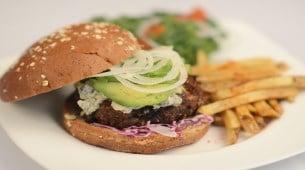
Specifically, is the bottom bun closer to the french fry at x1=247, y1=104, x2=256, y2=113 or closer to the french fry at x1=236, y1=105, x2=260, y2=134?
the french fry at x1=236, y1=105, x2=260, y2=134

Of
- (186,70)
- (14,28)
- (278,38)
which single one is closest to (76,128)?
(186,70)

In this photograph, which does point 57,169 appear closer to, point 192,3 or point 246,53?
point 246,53

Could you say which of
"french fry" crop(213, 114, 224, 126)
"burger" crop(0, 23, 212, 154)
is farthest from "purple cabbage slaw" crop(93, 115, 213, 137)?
"french fry" crop(213, 114, 224, 126)

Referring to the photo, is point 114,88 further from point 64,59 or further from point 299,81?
point 299,81

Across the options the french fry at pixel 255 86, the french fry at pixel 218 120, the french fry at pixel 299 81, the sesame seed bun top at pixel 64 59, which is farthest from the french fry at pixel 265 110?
the sesame seed bun top at pixel 64 59

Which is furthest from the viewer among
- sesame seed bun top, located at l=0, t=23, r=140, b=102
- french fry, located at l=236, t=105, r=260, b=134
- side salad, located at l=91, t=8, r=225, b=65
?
side salad, located at l=91, t=8, r=225, b=65

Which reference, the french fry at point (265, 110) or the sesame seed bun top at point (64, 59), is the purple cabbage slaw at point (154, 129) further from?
the french fry at point (265, 110)
